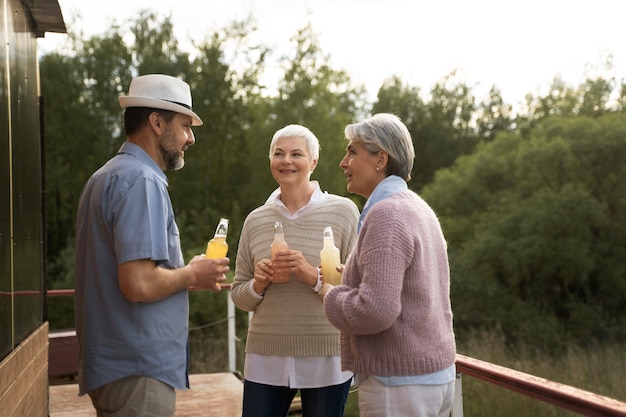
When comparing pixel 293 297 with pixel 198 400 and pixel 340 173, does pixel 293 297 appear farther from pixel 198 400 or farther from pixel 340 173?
pixel 340 173

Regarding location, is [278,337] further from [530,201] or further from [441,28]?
[441,28]


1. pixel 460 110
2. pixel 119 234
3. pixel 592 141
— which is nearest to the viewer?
pixel 119 234

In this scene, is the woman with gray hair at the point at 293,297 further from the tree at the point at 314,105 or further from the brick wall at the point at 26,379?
the tree at the point at 314,105

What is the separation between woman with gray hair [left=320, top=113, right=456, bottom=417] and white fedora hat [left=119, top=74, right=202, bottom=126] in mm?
580

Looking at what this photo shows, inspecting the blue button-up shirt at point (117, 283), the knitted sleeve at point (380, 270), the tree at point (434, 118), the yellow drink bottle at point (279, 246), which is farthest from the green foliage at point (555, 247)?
the blue button-up shirt at point (117, 283)

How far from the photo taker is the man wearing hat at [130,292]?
72.8 inches

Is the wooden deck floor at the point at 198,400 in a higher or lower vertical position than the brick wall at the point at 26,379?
lower

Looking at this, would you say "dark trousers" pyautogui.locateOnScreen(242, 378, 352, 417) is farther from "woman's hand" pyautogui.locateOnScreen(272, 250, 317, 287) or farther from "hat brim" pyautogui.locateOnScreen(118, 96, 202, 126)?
"hat brim" pyautogui.locateOnScreen(118, 96, 202, 126)

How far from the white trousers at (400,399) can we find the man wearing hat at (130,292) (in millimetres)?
469

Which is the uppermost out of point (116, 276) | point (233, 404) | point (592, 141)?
point (592, 141)

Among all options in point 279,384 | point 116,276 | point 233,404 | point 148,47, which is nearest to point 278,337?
point 279,384

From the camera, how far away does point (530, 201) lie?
64.0 feet

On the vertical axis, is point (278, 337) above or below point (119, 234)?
below

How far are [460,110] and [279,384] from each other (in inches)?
945
